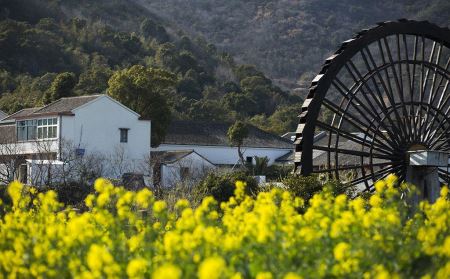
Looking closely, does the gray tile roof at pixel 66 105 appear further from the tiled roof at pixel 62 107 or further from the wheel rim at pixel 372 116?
the wheel rim at pixel 372 116

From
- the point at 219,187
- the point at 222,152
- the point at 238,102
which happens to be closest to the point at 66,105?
the point at 222,152

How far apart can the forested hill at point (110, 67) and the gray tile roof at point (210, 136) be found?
591 cm

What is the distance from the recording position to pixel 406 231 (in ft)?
26.3

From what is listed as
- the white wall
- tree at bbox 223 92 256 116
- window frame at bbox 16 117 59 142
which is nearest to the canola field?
the white wall

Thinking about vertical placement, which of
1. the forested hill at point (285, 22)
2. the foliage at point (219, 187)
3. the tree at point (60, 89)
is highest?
the forested hill at point (285, 22)

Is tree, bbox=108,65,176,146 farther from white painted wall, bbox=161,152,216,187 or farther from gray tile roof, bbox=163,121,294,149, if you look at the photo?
white painted wall, bbox=161,152,216,187

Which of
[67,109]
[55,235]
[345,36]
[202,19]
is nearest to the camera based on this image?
[55,235]

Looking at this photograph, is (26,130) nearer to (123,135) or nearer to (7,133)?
(7,133)

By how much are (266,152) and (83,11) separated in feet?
202

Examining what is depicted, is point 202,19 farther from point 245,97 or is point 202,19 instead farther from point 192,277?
point 192,277

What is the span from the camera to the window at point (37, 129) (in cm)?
4359

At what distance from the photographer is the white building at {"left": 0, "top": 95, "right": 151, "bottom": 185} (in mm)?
42531

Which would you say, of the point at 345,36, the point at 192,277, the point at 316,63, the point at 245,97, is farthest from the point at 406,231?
the point at 345,36

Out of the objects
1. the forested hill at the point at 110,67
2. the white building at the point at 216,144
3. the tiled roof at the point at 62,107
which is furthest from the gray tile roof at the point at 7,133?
the white building at the point at 216,144
